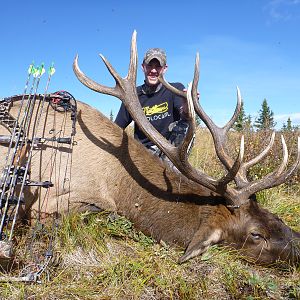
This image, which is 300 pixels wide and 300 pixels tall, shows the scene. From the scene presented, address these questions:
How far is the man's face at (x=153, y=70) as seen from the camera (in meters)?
5.59

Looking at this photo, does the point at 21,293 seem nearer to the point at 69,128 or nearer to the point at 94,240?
the point at 94,240

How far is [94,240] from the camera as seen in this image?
347 centimetres

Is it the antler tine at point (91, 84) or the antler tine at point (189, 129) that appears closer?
the antler tine at point (189, 129)

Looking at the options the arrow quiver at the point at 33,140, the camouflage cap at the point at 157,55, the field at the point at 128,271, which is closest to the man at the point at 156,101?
the camouflage cap at the point at 157,55

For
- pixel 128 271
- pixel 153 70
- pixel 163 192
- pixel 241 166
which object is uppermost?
pixel 153 70

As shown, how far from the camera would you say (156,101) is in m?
5.69

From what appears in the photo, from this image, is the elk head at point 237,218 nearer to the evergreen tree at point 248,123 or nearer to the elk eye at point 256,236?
the elk eye at point 256,236

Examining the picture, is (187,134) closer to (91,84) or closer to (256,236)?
(256,236)

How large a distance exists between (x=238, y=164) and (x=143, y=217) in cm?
105

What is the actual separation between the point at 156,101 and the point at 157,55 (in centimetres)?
66

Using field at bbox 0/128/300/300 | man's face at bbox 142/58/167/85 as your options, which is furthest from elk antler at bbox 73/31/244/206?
man's face at bbox 142/58/167/85

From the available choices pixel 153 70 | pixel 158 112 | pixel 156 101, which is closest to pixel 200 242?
pixel 158 112

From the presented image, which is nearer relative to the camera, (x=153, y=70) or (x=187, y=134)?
(x=187, y=134)

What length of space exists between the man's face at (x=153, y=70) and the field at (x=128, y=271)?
8.44ft
